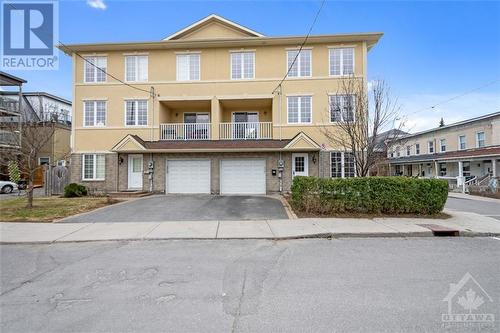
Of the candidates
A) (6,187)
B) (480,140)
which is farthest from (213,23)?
(480,140)

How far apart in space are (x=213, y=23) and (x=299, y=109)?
878 centimetres

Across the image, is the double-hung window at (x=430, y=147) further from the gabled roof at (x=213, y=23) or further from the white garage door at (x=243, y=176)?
the gabled roof at (x=213, y=23)

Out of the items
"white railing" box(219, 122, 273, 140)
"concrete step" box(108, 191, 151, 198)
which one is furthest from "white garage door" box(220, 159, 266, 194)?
"concrete step" box(108, 191, 151, 198)

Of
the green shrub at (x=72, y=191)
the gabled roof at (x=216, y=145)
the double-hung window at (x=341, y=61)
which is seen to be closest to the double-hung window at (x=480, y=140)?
the double-hung window at (x=341, y=61)

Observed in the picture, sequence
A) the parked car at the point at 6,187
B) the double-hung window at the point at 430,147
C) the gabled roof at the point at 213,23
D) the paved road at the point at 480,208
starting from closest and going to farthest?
the paved road at the point at 480,208 → the gabled roof at the point at 213,23 → the parked car at the point at 6,187 → the double-hung window at the point at 430,147

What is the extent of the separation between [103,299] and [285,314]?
2.53m

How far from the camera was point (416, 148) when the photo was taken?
3462 cm

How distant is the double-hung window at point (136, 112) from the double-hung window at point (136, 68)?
162cm

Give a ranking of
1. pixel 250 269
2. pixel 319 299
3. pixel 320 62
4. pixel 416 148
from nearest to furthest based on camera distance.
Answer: pixel 319 299 < pixel 250 269 < pixel 320 62 < pixel 416 148

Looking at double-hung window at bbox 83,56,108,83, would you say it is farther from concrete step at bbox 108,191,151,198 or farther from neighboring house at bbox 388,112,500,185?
neighboring house at bbox 388,112,500,185

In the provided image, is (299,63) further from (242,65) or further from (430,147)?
(430,147)

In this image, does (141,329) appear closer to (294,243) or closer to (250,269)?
(250,269)

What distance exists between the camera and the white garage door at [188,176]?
1761cm

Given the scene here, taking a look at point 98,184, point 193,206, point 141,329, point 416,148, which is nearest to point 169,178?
point 98,184
